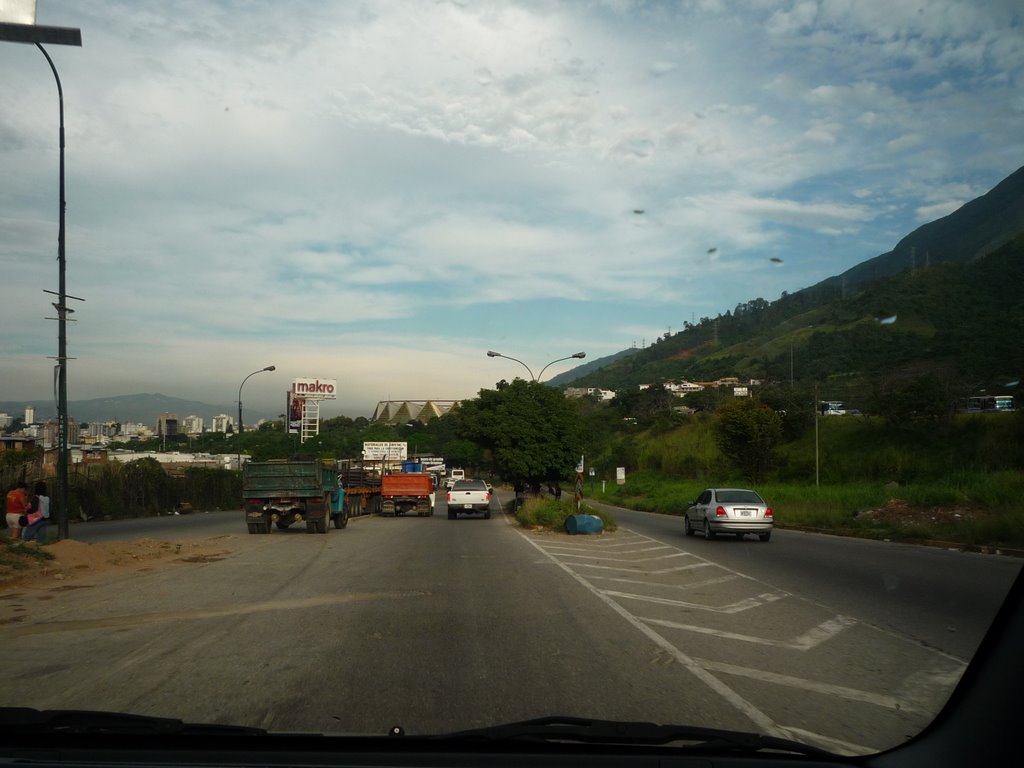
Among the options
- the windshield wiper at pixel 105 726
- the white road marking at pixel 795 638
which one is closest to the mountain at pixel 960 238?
the white road marking at pixel 795 638

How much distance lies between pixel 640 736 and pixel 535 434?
40.4 metres

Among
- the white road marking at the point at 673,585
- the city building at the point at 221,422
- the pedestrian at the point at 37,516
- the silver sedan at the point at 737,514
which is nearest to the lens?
the white road marking at the point at 673,585

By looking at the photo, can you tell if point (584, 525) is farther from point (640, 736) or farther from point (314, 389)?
point (314, 389)

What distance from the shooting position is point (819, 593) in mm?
12586

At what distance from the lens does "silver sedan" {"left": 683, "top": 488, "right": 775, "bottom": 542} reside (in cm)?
2289

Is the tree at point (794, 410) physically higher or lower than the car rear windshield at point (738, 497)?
higher

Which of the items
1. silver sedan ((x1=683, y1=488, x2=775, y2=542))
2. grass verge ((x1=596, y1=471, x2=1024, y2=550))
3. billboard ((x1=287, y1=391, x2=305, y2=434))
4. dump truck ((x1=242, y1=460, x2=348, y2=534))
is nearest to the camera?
grass verge ((x1=596, y1=471, x2=1024, y2=550))

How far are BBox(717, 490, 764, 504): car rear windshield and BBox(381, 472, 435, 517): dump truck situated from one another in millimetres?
20218

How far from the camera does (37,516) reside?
18.1m

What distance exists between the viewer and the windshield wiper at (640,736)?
3721mm

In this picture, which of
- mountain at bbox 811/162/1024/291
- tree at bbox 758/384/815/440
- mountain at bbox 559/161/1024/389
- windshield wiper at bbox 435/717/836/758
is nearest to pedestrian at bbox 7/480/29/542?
windshield wiper at bbox 435/717/836/758

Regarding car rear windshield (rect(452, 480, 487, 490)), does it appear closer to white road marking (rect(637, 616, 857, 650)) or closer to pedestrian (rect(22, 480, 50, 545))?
→ pedestrian (rect(22, 480, 50, 545))

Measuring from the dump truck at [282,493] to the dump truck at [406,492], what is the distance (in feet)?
43.8

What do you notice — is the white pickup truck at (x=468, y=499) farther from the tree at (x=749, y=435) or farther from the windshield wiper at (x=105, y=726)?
the windshield wiper at (x=105, y=726)
